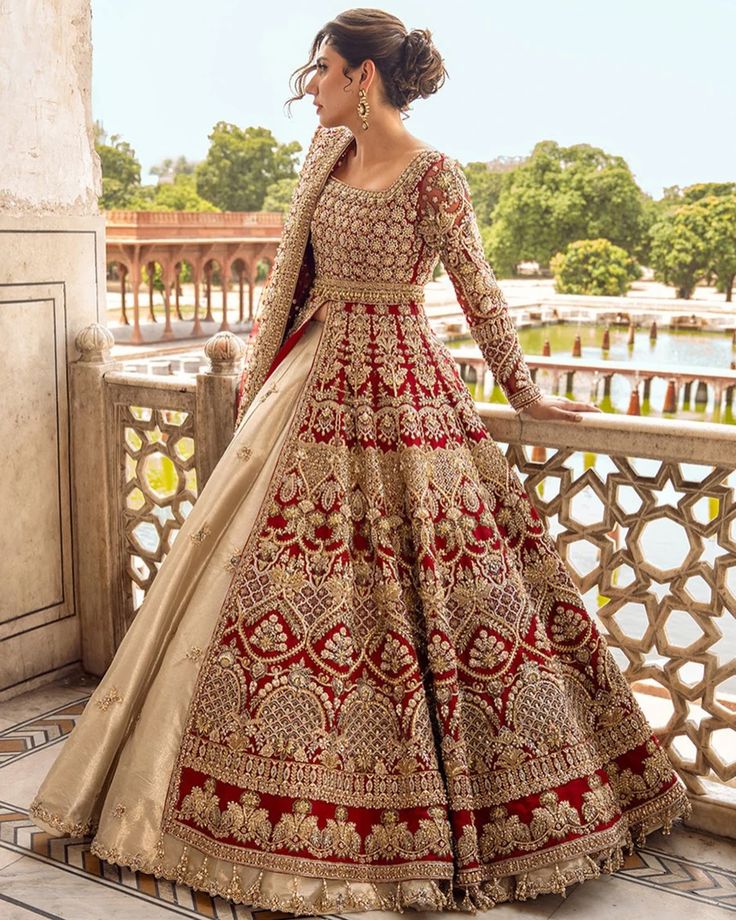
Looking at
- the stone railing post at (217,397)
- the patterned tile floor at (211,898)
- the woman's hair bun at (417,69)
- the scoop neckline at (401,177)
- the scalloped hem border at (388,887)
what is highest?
the woman's hair bun at (417,69)

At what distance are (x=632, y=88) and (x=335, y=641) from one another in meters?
40.1

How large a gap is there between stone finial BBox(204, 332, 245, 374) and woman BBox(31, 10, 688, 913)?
0.39m

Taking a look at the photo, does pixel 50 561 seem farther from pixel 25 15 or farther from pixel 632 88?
pixel 632 88

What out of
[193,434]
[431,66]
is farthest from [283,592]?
[431,66]

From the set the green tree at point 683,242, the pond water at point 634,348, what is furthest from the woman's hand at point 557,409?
the green tree at point 683,242

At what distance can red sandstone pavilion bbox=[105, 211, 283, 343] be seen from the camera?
1995cm

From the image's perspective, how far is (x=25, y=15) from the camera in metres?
2.62

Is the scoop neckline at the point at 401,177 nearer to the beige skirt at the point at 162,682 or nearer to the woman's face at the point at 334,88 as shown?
the woman's face at the point at 334,88

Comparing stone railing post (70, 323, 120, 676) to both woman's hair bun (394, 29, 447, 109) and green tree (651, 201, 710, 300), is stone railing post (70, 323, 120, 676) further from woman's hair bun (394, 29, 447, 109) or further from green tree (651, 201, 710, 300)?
green tree (651, 201, 710, 300)

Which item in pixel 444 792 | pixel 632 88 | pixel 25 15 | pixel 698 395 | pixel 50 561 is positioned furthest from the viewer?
pixel 632 88

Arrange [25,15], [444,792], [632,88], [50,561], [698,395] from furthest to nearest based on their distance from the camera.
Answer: [632,88] < [698,395] < [50,561] < [25,15] < [444,792]

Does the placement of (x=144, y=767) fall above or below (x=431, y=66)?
below

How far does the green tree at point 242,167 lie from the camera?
29469 millimetres

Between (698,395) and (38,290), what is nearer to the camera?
(38,290)
